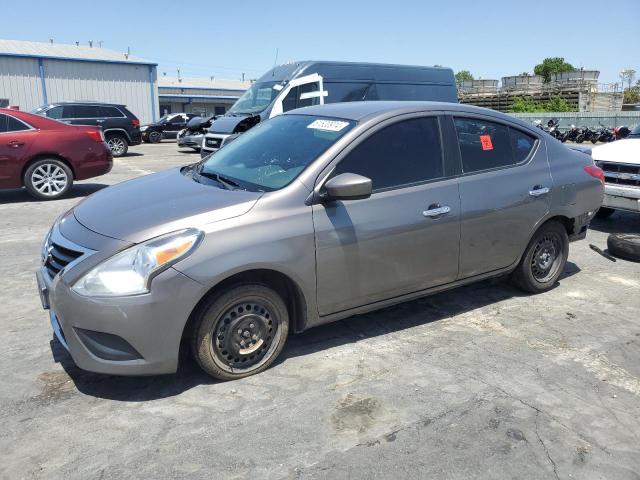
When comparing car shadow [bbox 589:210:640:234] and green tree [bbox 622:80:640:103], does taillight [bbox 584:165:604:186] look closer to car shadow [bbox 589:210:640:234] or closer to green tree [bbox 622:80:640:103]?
car shadow [bbox 589:210:640:234]

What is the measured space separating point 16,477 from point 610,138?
30363 mm

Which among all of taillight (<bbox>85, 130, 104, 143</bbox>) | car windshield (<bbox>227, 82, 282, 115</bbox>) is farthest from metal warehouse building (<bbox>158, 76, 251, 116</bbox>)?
taillight (<bbox>85, 130, 104, 143</bbox>)

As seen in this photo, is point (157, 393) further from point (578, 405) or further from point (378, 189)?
point (578, 405)

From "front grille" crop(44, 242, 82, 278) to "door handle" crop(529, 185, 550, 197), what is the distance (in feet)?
11.6

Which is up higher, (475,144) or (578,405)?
(475,144)

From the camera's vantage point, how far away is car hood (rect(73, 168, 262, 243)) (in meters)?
3.24

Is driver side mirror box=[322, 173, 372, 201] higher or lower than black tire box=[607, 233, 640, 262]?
higher

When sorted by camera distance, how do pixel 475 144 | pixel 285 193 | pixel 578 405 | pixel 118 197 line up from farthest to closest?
pixel 475 144
pixel 118 197
pixel 285 193
pixel 578 405

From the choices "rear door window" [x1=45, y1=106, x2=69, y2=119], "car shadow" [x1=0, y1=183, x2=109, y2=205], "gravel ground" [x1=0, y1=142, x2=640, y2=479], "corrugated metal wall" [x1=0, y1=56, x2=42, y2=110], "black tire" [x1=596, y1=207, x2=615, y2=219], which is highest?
"corrugated metal wall" [x1=0, y1=56, x2=42, y2=110]

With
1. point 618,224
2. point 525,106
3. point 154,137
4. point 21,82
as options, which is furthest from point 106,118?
point 525,106

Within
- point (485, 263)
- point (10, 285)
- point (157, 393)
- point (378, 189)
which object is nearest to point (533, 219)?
point (485, 263)

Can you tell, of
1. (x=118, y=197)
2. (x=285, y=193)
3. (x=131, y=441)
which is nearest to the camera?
(x=131, y=441)

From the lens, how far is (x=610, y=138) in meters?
27.8

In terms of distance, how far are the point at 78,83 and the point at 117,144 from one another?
43.0 ft
